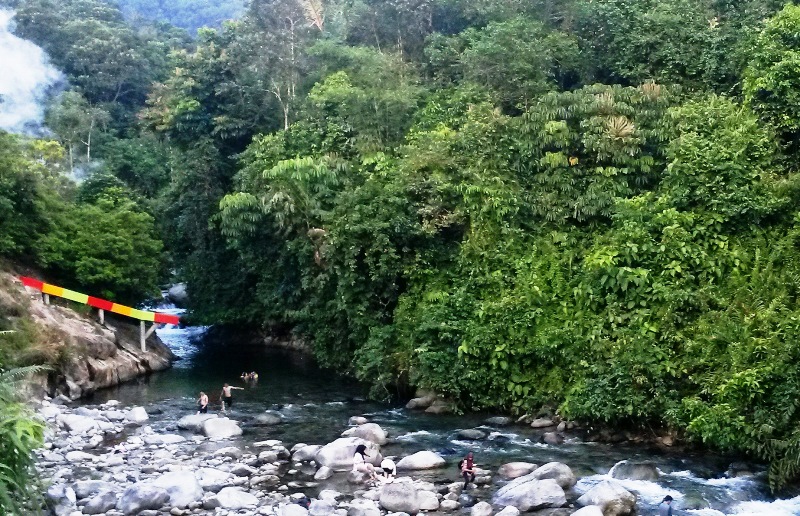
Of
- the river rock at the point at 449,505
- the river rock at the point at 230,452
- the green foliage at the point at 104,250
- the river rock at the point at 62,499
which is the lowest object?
the river rock at the point at 230,452

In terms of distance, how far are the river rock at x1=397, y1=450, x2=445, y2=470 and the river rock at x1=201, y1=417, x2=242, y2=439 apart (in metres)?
4.90

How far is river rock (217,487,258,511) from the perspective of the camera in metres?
13.4

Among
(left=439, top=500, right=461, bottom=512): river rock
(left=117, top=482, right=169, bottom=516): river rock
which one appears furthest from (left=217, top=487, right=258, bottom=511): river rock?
(left=439, top=500, right=461, bottom=512): river rock

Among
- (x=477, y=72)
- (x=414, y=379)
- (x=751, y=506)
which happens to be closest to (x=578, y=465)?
(x=751, y=506)

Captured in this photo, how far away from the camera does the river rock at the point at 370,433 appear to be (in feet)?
56.8

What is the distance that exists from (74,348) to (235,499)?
12.3 metres

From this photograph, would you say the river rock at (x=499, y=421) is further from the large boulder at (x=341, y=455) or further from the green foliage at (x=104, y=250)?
the green foliage at (x=104, y=250)

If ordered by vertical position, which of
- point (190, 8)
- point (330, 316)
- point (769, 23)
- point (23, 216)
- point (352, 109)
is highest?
point (190, 8)

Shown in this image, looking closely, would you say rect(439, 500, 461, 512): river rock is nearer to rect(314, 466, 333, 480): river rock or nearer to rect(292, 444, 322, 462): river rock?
rect(314, 466, 333, 480): river rock

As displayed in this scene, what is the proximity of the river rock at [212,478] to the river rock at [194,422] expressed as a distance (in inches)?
150

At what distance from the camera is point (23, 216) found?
85.4ft

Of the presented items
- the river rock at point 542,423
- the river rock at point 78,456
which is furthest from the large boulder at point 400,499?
the river rock at point 78,456

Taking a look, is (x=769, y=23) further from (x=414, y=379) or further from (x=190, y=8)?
(x=190, y=8)

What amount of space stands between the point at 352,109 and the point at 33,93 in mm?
30205
